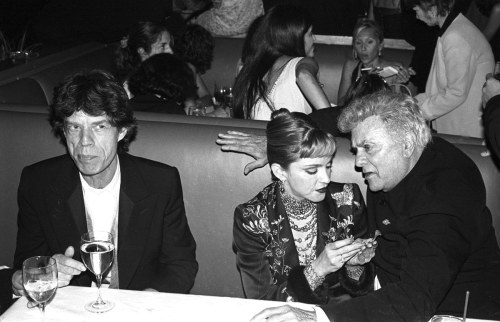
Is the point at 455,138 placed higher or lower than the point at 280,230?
higher

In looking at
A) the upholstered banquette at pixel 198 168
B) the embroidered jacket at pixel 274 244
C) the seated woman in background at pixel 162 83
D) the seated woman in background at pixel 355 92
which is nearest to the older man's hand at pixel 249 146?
the upholstered banquette at pixel 198 168

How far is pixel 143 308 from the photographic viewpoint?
2033 millimetres

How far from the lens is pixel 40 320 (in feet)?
6.46

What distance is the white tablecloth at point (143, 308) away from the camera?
198cm

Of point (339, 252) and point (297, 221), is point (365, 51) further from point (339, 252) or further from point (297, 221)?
point (339, 252)

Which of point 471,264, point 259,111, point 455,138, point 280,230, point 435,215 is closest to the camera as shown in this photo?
point 435,215

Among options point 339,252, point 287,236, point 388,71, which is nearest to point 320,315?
point 339,252

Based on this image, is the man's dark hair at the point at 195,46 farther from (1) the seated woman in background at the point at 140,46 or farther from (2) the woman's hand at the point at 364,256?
(2) the woman's hand at the point at 364,256

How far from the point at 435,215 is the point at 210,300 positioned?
79cm

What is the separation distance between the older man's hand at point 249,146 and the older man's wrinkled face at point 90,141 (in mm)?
637

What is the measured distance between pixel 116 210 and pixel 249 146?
0.68 metres

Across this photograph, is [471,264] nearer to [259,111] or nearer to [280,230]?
[280,230]

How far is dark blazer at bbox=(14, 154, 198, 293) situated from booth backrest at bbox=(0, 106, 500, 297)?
45 cm

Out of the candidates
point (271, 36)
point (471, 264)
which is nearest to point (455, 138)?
point (471, 264)
